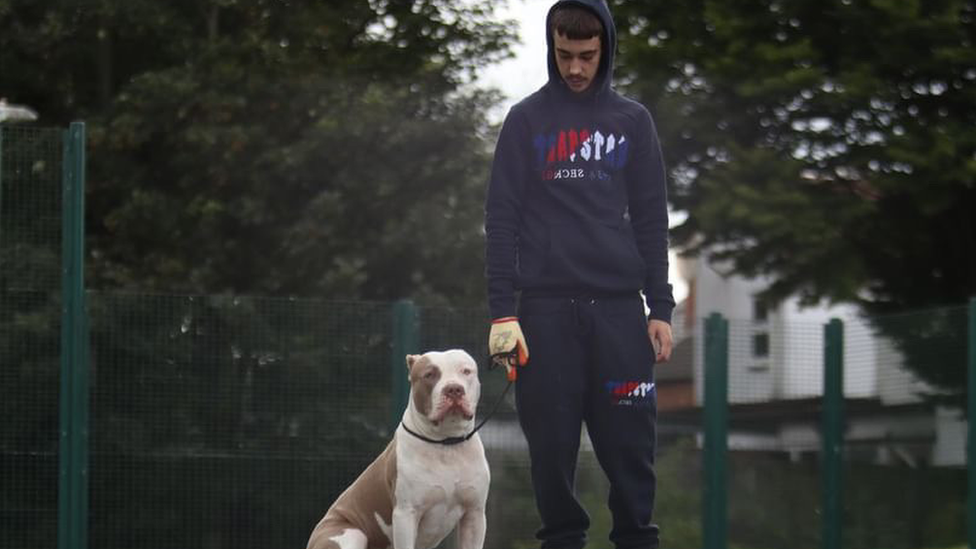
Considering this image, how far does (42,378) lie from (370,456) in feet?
6.76

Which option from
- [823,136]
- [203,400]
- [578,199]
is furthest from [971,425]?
[823,136]

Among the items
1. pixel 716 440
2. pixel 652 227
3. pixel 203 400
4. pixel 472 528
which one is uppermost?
pixel 652 227

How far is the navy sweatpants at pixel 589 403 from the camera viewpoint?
5.13 metres

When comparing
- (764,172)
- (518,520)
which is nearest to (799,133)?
(764,172)

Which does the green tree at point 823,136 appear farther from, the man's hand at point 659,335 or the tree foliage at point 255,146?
the man's hand at point 659,335

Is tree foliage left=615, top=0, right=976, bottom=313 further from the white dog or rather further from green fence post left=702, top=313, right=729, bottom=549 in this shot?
the white dog

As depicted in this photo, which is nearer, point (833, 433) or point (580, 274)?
point (580, 274)

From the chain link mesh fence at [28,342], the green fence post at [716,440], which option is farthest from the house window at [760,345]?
the chain link mesh fence at [28,342]

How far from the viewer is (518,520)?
34.2 ft

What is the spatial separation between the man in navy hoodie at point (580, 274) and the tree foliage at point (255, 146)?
12719mm

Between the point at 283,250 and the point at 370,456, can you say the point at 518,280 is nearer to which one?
the point at 370,456

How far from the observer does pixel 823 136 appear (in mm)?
17922

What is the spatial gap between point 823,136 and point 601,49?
13120mm

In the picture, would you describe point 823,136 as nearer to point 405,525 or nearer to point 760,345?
point 760,345
